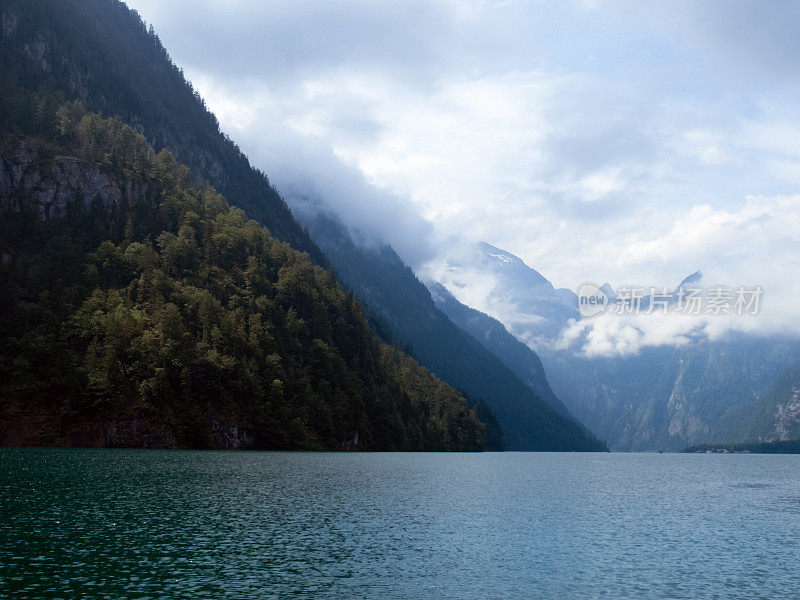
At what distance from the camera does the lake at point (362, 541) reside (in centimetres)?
4116

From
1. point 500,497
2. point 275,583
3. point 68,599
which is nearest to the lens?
point 68,599

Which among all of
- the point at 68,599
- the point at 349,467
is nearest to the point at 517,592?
the point at 68,599

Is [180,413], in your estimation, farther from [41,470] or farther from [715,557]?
[715,557]

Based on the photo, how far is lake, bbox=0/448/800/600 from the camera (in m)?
41.2

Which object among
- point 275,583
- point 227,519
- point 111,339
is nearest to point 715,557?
point 275,583

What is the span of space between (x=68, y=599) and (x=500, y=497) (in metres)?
69.6

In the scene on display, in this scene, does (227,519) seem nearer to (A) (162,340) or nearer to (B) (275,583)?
(B) (275,583)

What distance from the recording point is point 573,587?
4294 centimetres

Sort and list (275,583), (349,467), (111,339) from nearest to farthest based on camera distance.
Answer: (275,583)
(349,467)
(111,339)

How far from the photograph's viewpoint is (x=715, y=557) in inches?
2158

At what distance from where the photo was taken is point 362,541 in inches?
2191

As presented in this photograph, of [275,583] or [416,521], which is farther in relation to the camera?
[416,521]

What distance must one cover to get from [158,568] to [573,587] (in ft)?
89.1

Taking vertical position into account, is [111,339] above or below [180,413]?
above
